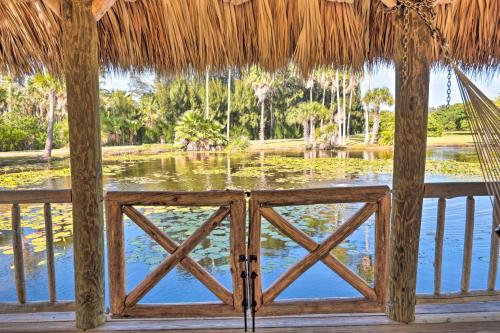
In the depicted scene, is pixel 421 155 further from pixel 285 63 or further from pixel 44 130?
pixel 44 130

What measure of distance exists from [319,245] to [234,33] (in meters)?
1.16

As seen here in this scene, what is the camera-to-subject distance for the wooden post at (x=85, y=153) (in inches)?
57.0

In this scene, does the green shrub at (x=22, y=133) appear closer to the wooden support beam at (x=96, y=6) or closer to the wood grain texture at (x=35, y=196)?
the wood grain texture at (x=35, y=196)

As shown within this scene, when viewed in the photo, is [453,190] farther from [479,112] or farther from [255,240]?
[255,240]

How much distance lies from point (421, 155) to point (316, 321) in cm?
87

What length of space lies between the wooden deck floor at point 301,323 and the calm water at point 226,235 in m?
1.60

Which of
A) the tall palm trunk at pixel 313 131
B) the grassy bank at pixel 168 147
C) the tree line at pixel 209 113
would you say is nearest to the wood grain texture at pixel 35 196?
the grassy bank at pixel 168 147

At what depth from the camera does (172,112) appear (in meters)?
10.5

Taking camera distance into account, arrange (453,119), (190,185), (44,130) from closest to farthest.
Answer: (453,119)
(190,185)
(44,130)

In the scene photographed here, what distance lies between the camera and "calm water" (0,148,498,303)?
3.74m

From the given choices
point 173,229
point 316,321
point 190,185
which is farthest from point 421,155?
point 190,185

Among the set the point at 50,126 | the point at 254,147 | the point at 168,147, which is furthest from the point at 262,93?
the point at 50,126

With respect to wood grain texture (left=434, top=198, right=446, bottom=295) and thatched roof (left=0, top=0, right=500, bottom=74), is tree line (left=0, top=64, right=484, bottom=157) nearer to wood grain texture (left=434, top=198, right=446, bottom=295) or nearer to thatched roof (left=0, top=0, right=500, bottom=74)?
thatched roof (left=0, top=0, right=500, bottom=74)

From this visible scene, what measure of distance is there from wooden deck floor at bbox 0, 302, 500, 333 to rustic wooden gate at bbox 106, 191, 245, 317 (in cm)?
5
